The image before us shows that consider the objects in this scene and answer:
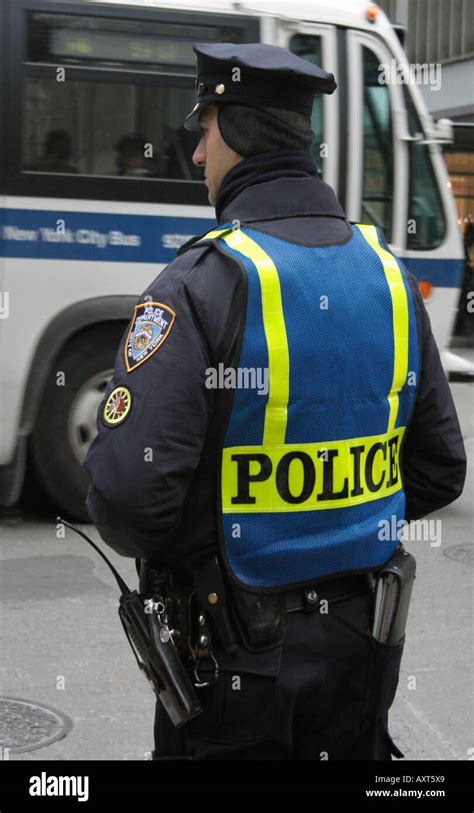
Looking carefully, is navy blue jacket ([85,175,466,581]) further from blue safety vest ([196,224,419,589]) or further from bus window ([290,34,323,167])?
bus window ([290,34,323,167])

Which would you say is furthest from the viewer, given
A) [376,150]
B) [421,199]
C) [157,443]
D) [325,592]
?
[421,199]

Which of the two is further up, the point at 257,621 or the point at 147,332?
the point at 147,332

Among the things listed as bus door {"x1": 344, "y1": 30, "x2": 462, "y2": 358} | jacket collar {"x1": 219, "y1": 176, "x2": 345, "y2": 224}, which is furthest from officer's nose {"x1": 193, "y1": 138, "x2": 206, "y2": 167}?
bus door {"x1": 344, "y1": 30, "x2": 462, "y2": 358}

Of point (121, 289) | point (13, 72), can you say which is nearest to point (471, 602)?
point (121, 289)

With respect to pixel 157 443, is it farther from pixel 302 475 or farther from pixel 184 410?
pixel 302 475

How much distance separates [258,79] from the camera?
2.42 meters

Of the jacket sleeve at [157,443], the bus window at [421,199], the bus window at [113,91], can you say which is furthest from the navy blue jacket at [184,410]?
the bus window at [421,199]

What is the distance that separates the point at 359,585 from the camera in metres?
2.54

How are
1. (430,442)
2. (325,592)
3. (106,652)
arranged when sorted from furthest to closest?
(106,652)
(430,442)
(325,592)

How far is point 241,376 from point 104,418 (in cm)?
26

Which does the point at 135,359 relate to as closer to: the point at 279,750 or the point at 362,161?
the point at 279,750

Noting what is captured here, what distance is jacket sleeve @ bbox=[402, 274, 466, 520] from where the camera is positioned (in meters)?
2.69

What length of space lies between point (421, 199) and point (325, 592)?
603 centimetres

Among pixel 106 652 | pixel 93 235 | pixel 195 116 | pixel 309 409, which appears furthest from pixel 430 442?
pixel 93 235
